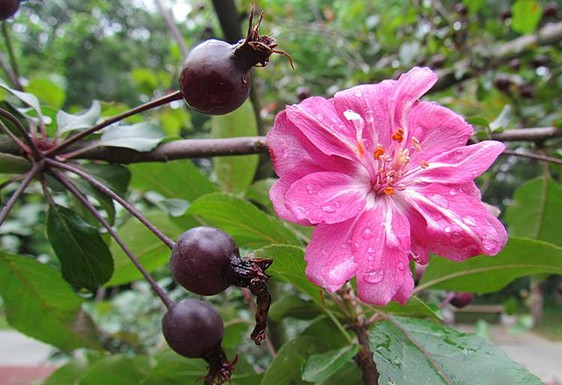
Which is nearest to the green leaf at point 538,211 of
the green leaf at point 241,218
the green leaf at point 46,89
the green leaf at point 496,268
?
the green leaf at point 496,268

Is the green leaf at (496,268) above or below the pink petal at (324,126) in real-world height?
below

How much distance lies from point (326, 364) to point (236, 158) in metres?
0.56

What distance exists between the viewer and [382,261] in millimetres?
588

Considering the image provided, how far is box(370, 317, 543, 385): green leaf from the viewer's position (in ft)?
1.98

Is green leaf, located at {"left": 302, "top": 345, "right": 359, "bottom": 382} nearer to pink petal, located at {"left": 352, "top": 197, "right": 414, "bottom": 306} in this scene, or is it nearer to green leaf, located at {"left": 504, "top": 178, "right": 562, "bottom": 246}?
pink petal, located at {"left": 352, "top": 197, "right": 414, "bottom": 306}

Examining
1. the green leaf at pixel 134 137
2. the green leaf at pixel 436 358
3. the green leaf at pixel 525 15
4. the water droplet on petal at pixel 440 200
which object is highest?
the green leaf at pixel 134 137

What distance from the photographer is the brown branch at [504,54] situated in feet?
6.81

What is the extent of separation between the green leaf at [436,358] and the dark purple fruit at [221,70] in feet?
1.11

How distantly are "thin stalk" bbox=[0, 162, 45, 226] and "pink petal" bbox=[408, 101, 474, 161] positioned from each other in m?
0.49

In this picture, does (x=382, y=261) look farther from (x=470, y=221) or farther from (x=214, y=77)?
(x=214, y=77)

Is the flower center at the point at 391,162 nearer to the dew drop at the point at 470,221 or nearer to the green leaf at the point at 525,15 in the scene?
the dew drop at the point at 470,221

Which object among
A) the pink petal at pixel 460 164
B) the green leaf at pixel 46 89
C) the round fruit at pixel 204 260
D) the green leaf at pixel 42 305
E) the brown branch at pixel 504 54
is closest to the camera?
the round fruit at pixel 204 260

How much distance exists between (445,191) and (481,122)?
29 cm

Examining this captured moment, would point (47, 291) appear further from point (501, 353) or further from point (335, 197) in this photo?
point (501, 353)
